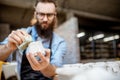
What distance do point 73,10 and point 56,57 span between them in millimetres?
5423

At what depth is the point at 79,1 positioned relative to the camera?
6.17m

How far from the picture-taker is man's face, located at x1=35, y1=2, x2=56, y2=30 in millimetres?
1294

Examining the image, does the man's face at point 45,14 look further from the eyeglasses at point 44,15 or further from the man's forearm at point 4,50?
the man's forearm at point 4,50

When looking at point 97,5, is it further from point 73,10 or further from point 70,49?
point 70,49

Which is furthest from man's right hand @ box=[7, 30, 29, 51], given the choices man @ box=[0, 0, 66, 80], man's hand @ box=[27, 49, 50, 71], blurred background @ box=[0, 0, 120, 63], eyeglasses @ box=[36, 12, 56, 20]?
blurred background @ box=[0, 0, 120, 63]

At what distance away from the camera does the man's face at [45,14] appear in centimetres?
129

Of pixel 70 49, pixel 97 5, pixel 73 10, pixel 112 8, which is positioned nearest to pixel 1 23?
pixel 73 10

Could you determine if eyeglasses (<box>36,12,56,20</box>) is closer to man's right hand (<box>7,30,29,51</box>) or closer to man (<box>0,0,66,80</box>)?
man (<box>0,0,66,80</box>)

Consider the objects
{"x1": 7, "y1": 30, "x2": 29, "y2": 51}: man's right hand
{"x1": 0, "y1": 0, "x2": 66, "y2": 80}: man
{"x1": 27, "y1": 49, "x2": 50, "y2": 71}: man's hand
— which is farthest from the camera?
{"x1": 0, "y1": 0, "x2": 66, "y2": 80}: man

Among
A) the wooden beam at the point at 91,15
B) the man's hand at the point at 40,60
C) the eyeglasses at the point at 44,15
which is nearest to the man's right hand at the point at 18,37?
the man's hand at the point at 40,60

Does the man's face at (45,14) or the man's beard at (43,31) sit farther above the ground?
the man's face at (45,14)

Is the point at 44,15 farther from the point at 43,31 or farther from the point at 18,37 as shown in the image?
the point at 18,37

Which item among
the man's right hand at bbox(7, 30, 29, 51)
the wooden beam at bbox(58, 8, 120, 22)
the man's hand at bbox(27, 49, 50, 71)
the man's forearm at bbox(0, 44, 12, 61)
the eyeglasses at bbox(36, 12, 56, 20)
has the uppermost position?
the wooden beam at bbox(58, 8, 120, 22)

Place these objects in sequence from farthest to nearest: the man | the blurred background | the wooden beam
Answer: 1. the wooden beam
2. the blurred background
3. the man
